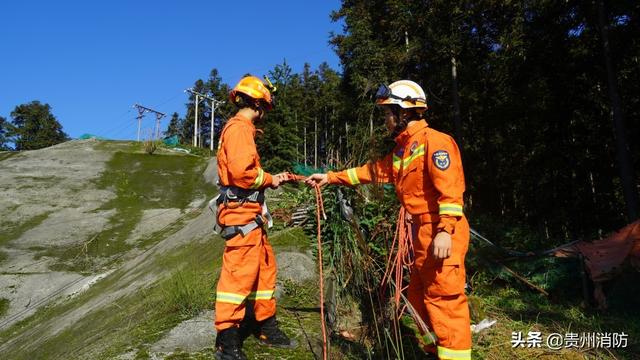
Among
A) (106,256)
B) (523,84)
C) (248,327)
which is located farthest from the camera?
(523,84)

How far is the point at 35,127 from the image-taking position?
77.6 metres

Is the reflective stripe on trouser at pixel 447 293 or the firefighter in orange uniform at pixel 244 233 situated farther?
the firefighter in orange uniform at pixel 244 233

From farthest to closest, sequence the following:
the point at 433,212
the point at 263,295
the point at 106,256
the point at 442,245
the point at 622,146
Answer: the point at 622,146 → the point at 106,256 → the point at 263,295 → the point at 433,212 → the point at 442,245

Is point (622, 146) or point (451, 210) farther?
point (622, 146)

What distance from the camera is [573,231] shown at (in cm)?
1855

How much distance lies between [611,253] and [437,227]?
430 cm

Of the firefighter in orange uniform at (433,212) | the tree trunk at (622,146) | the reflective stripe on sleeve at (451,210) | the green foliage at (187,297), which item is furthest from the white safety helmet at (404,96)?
the tree trunk at (622,146)

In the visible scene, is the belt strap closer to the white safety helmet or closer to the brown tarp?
the white safety helmet

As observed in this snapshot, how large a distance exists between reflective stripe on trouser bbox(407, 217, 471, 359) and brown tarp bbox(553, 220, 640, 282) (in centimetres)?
378

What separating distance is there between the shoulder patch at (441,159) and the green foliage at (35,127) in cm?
8622

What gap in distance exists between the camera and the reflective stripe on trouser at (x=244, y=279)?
3.06 meters

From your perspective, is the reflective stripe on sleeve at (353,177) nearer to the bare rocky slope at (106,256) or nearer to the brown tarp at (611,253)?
the bare rocky slope at (106,256)

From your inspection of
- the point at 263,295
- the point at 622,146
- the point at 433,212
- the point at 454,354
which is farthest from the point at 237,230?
the point at 622,146

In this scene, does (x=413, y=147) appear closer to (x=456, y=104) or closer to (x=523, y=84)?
(x=456, y=104)
